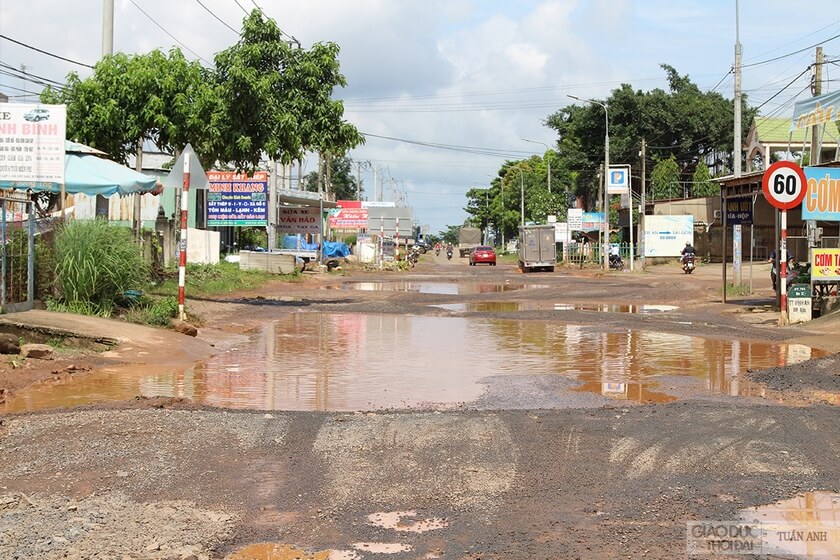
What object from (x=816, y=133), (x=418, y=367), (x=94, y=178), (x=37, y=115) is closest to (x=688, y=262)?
(x=816, y=133)

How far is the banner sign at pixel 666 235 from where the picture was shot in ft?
182

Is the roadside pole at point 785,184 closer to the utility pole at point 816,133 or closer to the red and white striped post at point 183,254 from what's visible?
the utility pole at point 816,133

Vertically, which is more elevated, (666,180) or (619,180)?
(666,180)

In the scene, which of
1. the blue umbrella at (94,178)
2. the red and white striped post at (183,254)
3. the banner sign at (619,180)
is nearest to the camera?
the red and white striped post at (183,254)

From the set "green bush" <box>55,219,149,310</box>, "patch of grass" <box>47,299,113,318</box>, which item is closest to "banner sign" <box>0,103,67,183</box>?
"green bush" <box>55,219,149,310</box>

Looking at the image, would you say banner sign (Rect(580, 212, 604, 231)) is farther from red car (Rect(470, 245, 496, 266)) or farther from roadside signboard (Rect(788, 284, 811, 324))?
roadside signboard (Rect(788, 284, 811, 324))

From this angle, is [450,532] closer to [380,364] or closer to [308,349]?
[380,364]

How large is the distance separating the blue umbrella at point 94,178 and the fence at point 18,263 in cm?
435

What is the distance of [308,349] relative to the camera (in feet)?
50.0

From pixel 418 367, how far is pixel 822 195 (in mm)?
11708

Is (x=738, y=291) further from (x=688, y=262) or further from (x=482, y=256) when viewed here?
(x=482, y=256)

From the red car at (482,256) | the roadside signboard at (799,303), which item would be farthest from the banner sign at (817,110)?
the red car at (482,256)

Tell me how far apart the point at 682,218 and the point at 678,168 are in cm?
1788

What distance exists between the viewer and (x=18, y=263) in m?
14.1
